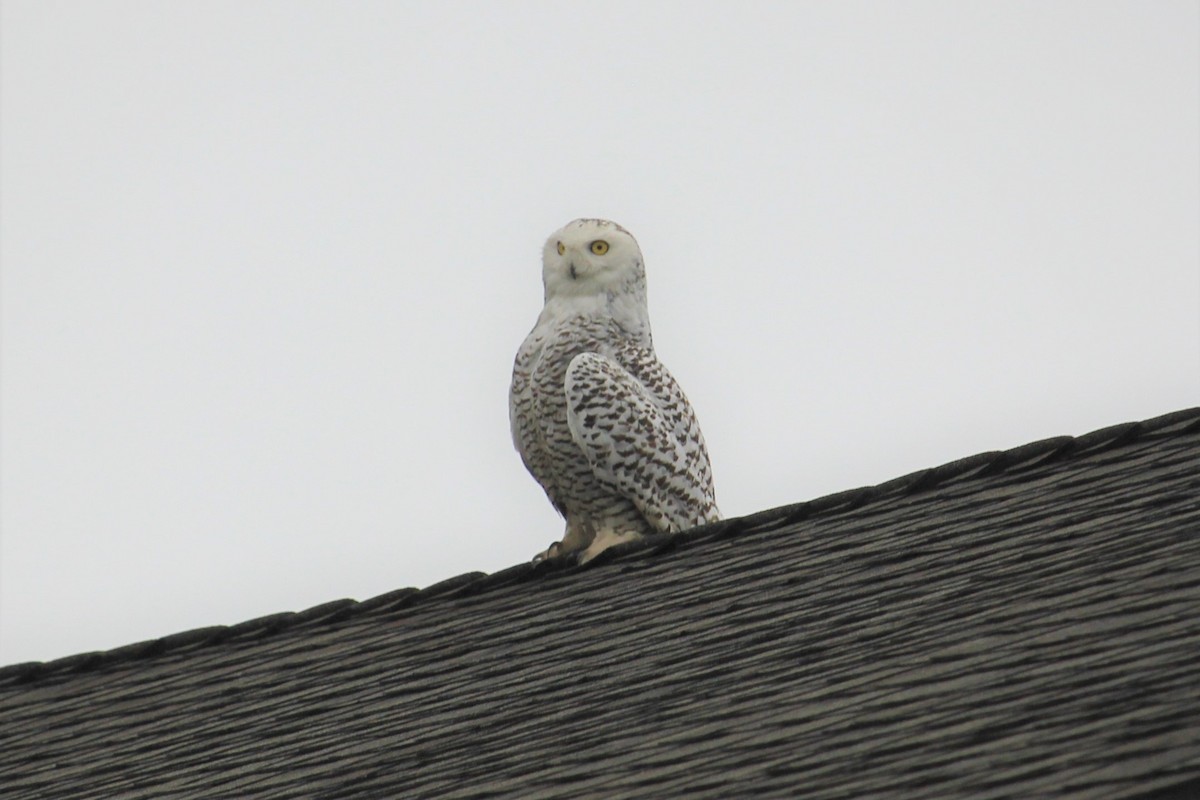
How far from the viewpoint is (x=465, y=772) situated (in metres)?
4.04

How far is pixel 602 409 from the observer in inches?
238

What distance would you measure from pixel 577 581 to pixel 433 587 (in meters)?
0.51

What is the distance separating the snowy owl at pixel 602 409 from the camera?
20.1 feet

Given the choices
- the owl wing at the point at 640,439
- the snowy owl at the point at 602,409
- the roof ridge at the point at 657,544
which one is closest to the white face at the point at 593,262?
the snowy owl at the point at 602,409

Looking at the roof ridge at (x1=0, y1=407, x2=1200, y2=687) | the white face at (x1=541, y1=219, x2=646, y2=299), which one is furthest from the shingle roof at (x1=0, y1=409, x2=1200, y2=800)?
the white face at (x1=541, y1=219, x2=646, y2=299)

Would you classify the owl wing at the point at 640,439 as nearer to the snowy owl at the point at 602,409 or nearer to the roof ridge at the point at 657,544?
the snowy owl at the point at 602,409

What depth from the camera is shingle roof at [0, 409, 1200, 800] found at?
3.29 meters

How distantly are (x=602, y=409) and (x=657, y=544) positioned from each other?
79 centimetres

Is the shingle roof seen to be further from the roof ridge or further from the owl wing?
the owl wing

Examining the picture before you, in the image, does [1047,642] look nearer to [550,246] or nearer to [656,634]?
[656,634]

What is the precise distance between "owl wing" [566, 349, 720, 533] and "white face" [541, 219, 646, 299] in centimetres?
28

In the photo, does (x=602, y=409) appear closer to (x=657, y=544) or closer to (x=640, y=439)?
(x=640, y=439)

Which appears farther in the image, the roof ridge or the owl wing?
the owl wing

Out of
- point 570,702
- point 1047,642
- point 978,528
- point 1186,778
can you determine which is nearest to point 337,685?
point 570,702
